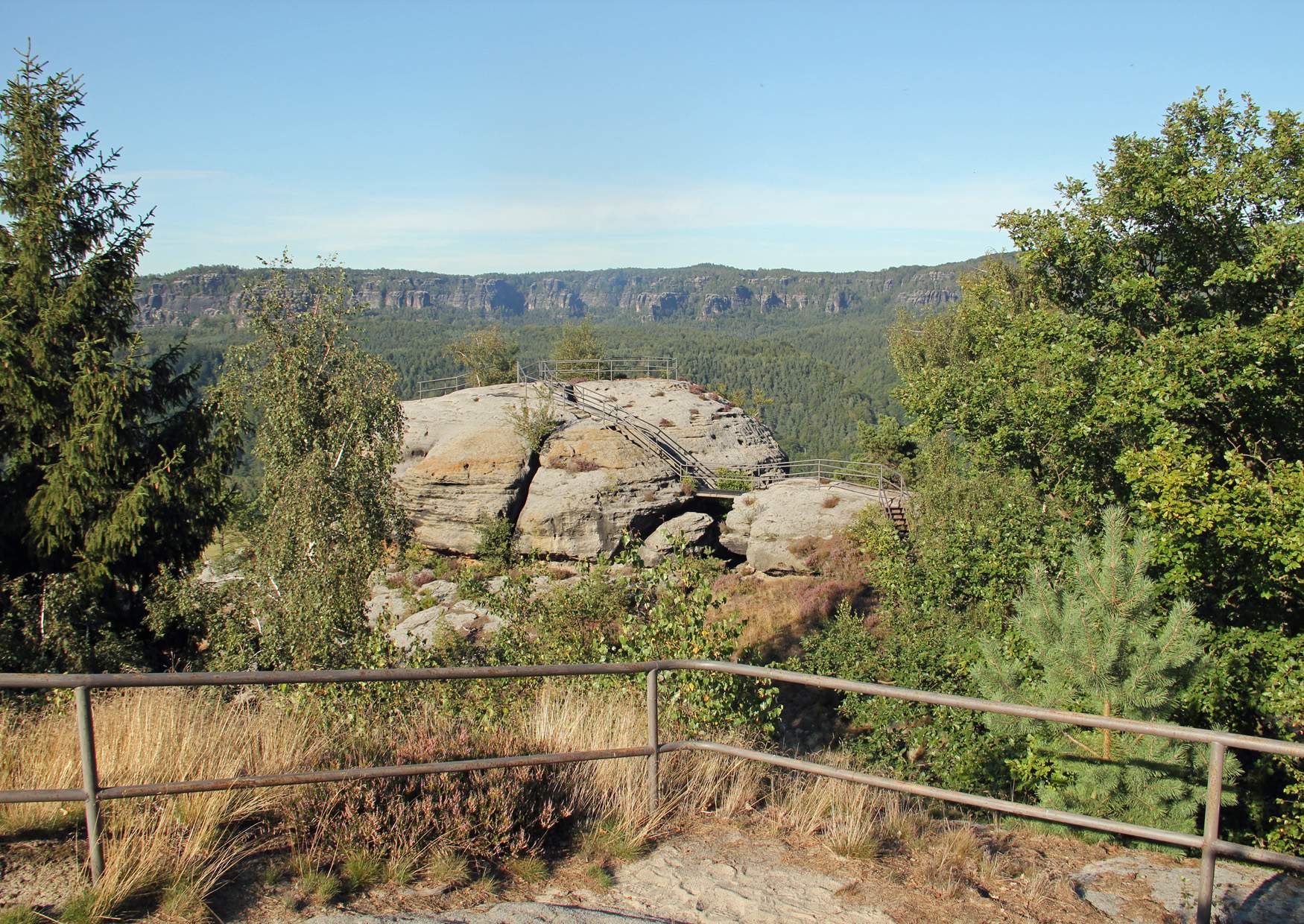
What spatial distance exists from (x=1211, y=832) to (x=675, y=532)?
24.9 m

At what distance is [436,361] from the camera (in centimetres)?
13088

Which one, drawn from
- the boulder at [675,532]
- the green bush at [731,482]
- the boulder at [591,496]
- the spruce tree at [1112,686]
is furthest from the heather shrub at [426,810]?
the green bush at [731,482]

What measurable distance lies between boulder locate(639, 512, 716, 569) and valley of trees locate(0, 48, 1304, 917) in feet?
32.8

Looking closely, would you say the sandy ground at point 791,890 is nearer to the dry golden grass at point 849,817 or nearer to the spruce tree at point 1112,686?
the dry golden grass at point 849,817

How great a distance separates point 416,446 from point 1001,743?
966 inches

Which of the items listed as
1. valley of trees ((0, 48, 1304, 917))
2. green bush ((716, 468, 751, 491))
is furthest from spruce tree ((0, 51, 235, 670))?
green bush ((716, 468, 751, 491))

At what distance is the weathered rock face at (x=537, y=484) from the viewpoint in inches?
1145

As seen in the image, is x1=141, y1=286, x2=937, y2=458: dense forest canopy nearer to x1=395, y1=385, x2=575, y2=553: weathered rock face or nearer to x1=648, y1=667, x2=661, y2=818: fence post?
x1=395, y1=385, x2=575, y2=553: weathered rock face

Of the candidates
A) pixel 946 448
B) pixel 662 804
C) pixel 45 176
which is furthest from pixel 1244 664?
pixel 45 176

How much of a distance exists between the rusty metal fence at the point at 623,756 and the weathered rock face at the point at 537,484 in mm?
23824

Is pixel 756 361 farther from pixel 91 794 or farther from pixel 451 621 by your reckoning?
pixel 91 794

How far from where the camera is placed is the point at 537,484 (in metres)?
29.8

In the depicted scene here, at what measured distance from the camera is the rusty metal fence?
12.7 feet

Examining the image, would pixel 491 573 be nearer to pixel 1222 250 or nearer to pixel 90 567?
pixel 90 567
